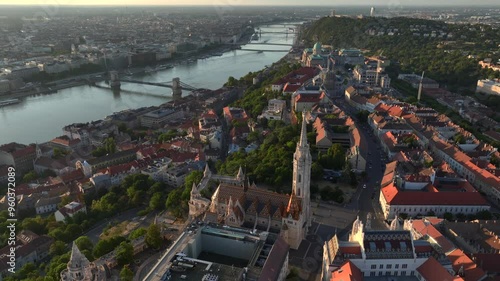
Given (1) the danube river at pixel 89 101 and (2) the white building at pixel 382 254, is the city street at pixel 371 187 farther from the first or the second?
(1) the danube river at pixel 89 101

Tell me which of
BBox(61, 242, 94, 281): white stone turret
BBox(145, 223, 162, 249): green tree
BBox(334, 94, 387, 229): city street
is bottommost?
BBox(334, 94, 387, 229): city street

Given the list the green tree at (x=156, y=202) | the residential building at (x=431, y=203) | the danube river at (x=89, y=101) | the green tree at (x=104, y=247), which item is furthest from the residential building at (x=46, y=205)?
the residential building at (x=431, y=203)

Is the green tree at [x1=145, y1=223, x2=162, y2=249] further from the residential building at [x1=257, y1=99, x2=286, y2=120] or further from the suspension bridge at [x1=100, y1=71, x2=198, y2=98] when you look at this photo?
the suspension bridge at [x1=100, y1=71, x2=198, y2=98]

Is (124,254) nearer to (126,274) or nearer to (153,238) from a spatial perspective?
(126,274)

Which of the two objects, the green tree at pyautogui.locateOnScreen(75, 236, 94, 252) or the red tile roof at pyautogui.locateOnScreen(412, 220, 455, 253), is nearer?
the red tile roof at pyautogui.locateOnScreen(412, 220, 455, 253)

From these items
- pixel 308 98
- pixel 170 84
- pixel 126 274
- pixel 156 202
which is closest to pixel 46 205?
pixel 156 202

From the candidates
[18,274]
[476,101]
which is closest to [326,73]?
[476,101]

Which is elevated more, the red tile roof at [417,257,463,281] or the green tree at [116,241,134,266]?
the red tile roof at [417,257,463,281]

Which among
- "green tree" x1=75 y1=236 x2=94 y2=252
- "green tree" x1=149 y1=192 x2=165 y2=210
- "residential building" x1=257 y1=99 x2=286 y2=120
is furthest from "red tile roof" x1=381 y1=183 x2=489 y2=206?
"residential building" x1=257 y1=99 x2=286 y2=120

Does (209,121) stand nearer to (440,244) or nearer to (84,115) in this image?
(84,115)
